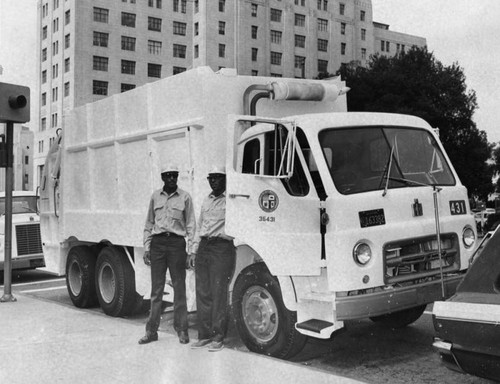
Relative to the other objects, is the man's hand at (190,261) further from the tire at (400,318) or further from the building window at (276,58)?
the building window at (276,58)

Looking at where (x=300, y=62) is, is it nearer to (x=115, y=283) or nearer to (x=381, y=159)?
(x=115, y=283)

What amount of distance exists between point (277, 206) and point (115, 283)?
373 centimetres

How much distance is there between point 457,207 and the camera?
679 centimetres

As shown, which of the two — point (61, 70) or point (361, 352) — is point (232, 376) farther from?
point (61, 70)

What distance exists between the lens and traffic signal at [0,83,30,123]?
1080 cm

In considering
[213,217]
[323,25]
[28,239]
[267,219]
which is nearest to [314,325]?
[267,219]

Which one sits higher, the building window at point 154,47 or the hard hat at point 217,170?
the building window at point 154,47

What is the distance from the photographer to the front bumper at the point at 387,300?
5.82m

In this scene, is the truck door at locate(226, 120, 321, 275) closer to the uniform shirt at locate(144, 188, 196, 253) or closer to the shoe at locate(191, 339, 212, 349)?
the uniform shirt at locate(144, 188, 196, 253)

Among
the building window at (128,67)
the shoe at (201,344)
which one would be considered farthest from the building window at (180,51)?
the shoe at (201,344)

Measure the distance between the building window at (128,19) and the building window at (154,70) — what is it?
4451 millimetres

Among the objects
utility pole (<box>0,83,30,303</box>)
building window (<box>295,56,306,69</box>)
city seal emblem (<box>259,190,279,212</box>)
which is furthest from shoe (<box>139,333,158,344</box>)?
building window (<box>295,56,306,69</box>)

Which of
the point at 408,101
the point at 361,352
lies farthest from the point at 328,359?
the point at 408,101

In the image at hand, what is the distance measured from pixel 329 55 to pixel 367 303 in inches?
2879
